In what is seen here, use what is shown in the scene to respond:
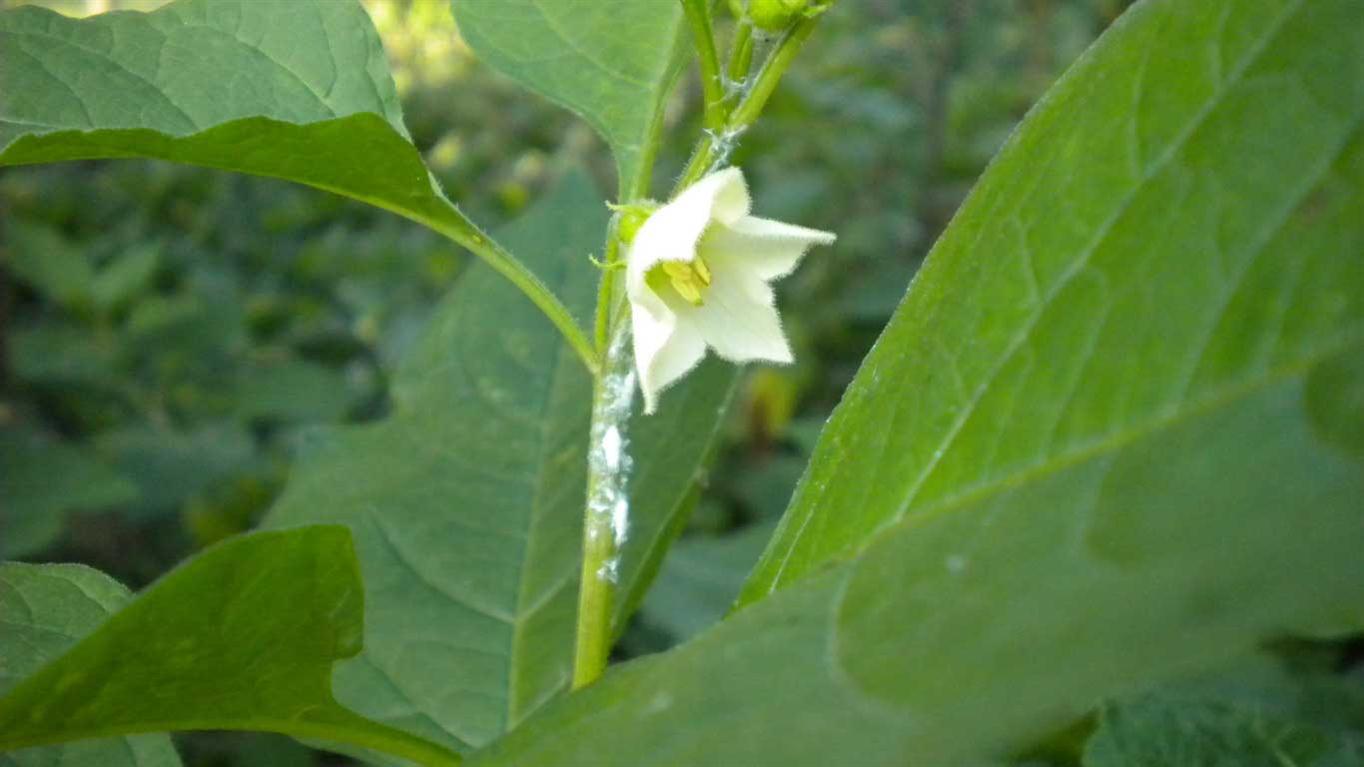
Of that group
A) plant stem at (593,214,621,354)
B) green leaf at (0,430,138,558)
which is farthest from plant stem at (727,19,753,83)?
green leaf at (0,430,138,558)

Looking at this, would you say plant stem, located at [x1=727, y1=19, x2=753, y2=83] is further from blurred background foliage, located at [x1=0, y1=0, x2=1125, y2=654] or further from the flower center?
blurred background foliage, located at [x1=0, y1=0, x2=1125, y2=654]

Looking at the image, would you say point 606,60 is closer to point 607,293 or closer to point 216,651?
point 607,293

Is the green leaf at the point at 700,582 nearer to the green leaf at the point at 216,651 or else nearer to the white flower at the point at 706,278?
the white flower at the point at 706,278

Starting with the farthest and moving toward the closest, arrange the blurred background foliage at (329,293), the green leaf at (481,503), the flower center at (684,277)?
the blurred background foliage at (329,293) < the green leaf at (481,503) < the flower center at (684,277)

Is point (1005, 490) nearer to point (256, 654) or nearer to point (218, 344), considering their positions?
point (256, 654)

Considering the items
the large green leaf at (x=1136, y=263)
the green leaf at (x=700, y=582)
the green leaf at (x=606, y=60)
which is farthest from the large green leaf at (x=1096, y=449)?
the green leaf at (x=700, y=582)

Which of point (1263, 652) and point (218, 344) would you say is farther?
point (218, 344)

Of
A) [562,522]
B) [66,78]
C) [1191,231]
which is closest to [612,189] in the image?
[562,522]
